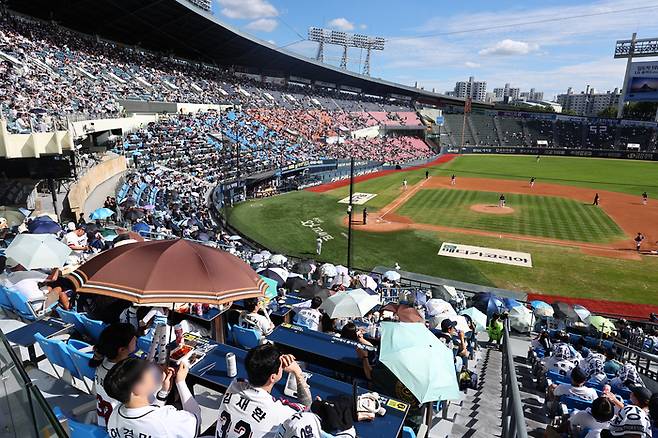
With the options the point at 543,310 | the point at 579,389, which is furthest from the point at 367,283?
the point at 579,389

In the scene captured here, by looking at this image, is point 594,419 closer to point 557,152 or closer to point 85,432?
point 85,432

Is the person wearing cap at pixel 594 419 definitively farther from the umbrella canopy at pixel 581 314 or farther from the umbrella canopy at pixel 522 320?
the umbrella canopy at pixel 581 314

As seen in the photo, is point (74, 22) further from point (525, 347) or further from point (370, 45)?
point (370, 45)

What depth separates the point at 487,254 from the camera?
23.0 meters

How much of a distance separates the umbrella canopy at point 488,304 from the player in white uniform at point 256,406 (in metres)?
12.4

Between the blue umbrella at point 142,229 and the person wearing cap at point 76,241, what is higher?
the person wearing cap at point 76,241

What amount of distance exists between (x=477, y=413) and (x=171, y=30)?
189 feet

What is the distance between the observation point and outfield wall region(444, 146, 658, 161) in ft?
240

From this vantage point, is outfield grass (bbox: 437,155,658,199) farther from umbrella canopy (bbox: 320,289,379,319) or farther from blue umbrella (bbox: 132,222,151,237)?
umbrella canopy (bbox: 320,289,379,319)

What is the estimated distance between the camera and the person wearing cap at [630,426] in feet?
16.9

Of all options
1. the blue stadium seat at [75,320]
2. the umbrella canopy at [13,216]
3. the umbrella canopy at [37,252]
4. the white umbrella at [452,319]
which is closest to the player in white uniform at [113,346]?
the blue stadium seat at [75,320]

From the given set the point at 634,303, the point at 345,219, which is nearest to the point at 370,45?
the point at 345,219

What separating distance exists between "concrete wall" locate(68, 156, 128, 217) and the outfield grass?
38120 mm

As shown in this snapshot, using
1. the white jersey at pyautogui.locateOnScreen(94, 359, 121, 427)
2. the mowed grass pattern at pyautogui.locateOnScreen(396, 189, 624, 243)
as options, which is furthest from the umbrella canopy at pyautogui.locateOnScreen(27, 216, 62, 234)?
the mowed grass pattern at pyautogui.locateOnScreen(396, 189, 624, 243)
